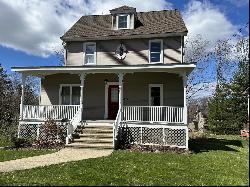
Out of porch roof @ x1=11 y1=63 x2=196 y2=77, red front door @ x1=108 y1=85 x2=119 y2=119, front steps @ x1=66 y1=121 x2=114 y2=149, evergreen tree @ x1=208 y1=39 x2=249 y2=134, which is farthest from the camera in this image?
evergreen tree @ x1=208 y1=39 x2=249 y2=134

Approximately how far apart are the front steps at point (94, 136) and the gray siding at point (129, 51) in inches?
216

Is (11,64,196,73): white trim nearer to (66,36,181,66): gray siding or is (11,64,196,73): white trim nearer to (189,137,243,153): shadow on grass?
(66,36,181,66): gray siding

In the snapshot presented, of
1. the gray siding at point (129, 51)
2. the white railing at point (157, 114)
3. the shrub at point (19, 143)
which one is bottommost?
the shrub at point (19, 143)

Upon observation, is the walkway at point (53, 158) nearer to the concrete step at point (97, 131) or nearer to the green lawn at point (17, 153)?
the green lawn at point (17, 153)

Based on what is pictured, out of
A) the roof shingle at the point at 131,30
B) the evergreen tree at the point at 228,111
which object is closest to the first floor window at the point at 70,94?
the roof shingle at the point at 131,30

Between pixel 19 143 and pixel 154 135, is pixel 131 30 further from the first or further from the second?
pixel 19 143

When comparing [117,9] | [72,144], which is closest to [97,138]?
[72,144]

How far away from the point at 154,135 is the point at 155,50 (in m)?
6.52

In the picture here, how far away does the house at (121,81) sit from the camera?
56.3 ft

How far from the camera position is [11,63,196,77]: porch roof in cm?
1708

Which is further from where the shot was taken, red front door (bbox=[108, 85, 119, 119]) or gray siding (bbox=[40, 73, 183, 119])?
red front door (bbox=[108, 85, 119, 119])

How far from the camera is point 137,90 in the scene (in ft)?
66.7

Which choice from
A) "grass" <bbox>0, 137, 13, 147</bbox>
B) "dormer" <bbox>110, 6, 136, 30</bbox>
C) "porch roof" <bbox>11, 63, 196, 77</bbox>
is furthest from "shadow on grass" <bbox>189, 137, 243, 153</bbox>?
"grass" <bbox>0, 137, 13, 147</bbox>

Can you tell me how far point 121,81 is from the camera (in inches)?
698
